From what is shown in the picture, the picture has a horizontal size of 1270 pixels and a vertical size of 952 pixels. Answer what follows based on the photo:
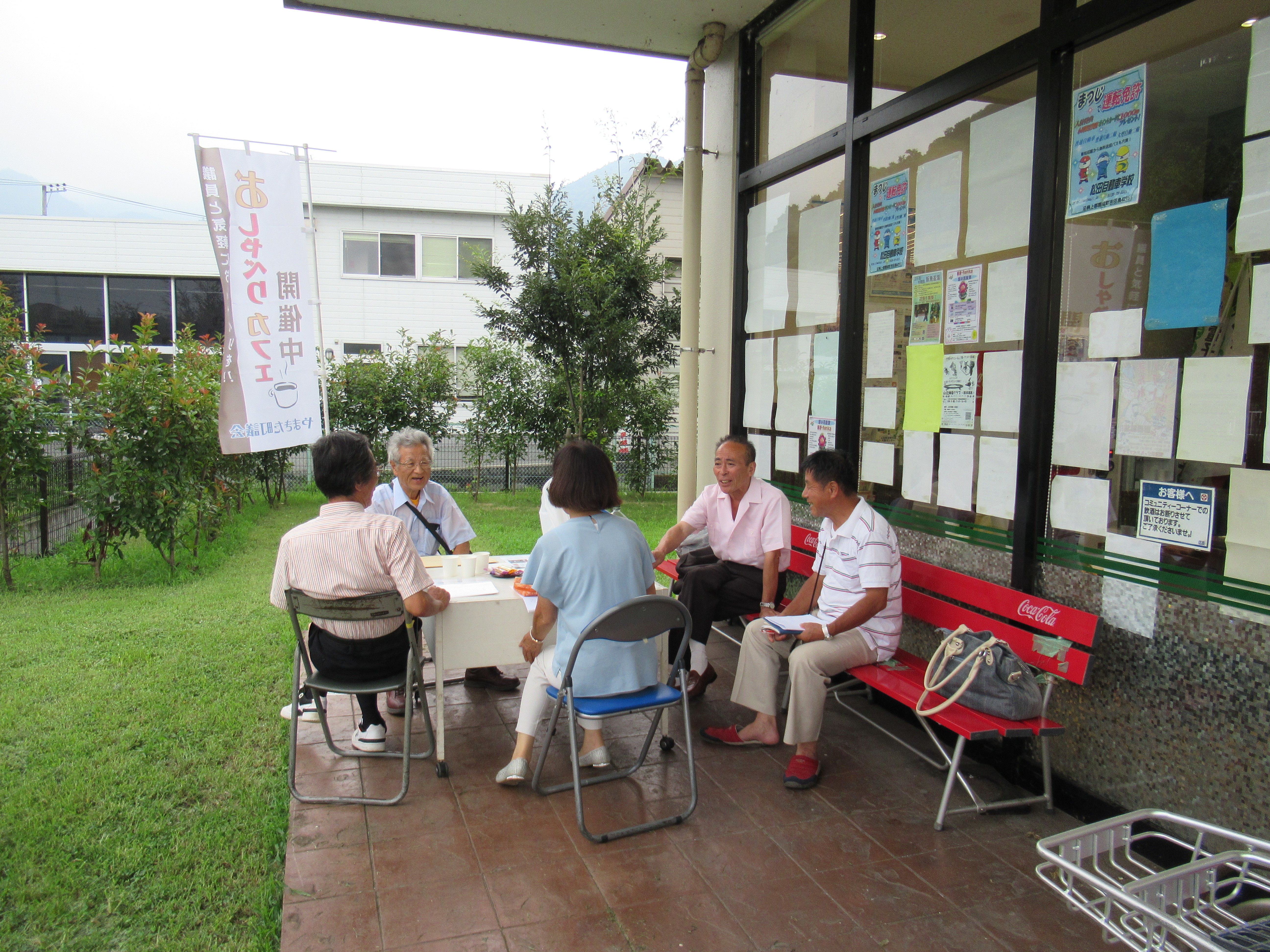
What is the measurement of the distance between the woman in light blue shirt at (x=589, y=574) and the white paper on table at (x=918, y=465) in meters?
1.50

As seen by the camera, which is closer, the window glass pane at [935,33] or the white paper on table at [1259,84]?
the white paper on table at [1259,84]

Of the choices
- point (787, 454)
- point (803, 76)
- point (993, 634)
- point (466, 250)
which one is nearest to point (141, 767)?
point (993, 634)

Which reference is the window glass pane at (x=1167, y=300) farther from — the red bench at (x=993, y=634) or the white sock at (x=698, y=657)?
the white sock at (x=698, y=657)

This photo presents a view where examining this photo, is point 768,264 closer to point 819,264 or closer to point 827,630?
point 819,264

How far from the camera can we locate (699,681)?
4.26 meters

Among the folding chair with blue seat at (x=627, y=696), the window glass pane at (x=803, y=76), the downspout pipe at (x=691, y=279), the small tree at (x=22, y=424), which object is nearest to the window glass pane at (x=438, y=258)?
the small tree at (x=22, y=424)

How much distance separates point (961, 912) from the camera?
250 centimetres

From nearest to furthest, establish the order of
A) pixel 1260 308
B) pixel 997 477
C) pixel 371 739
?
pixel 1260 308, pixel 997 477, pixel 371 739

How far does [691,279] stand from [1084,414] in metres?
3.54

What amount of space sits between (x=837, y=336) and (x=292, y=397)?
11.0 feet

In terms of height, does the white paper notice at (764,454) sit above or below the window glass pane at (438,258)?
below

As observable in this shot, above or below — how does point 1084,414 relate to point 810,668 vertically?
above

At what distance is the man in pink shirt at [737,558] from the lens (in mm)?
4188

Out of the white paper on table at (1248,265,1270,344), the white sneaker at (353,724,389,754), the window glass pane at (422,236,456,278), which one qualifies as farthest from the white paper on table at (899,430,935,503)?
the window glass pane at (422,236,456,278)
